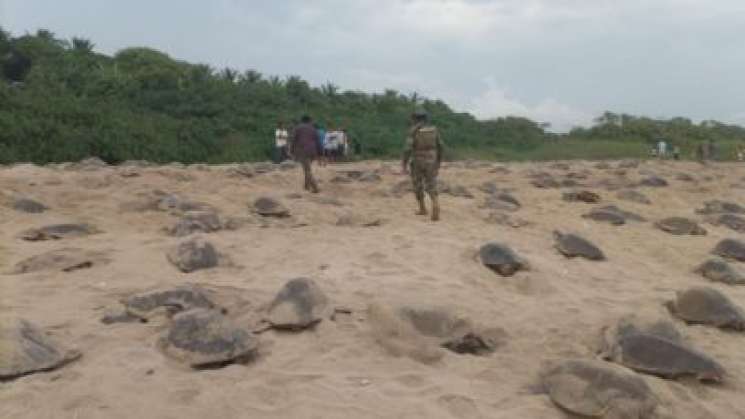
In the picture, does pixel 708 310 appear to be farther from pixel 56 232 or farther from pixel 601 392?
pixel 56 232

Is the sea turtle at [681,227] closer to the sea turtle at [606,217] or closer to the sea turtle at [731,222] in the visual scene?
the sea turtle at [606,217]

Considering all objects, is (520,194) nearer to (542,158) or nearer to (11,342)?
(11,342)

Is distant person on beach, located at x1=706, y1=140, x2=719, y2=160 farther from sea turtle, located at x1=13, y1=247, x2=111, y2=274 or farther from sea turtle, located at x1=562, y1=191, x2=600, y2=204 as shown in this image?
sea turtle, located at x1=13, y1=247, x2=111, y2=274

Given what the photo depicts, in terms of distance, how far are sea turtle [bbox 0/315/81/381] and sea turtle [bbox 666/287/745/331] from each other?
13.0 ft

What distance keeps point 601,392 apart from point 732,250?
5.05 m

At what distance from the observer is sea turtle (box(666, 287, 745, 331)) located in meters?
5.70

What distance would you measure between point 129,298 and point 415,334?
177 centimetres

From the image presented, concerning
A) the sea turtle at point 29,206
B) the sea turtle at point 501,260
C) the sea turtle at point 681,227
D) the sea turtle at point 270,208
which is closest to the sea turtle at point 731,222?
Result: the sea turtle at point 681,227

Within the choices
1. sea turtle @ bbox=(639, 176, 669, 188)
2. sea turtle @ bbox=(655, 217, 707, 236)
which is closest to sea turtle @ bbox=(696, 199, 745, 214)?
sea turtle @ bbox=(655, 217, 707, 236)

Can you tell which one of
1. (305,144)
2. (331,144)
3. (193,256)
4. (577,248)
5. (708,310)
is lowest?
A: (708,310)

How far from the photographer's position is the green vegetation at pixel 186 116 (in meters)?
19.6

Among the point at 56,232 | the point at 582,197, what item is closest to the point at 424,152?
the point at 56,232

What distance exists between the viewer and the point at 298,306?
4902mm

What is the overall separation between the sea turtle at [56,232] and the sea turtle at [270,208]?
206 centimetres
